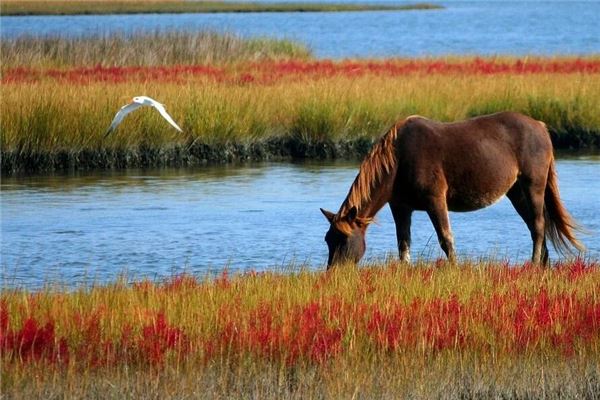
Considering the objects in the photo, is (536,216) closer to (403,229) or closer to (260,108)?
(403,229)

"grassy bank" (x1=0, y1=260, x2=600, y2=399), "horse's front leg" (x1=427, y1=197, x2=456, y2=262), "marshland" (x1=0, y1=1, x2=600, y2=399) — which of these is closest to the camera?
"grassy bank" (x1=0, y1=260, x2=600, y2=399)

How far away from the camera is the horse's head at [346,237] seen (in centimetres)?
901

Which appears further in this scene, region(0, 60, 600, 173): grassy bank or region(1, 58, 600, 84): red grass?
region(1, 58, 600, 84): red grass

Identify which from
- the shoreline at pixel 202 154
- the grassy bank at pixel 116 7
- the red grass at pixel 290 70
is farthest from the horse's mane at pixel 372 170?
the grassy bank at pixel 116 7

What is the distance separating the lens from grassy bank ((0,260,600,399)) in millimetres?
6520

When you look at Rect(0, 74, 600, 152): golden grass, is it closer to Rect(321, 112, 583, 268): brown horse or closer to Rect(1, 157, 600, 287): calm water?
Rect(1, 157, 600, 287): calm water

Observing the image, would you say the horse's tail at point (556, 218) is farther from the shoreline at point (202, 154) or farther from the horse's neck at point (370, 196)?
the shoreline at point (202, 154)

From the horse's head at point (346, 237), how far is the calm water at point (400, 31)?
28875 mm

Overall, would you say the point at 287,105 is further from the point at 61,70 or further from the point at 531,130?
the point at 531,130

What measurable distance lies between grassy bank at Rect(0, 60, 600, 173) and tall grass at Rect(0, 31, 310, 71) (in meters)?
4.77

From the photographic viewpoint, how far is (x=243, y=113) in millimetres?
18812

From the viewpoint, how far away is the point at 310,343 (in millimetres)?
7109

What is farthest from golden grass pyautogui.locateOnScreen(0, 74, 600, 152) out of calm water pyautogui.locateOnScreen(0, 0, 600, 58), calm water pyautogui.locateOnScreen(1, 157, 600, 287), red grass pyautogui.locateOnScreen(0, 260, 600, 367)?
calm water pyautogui.locateOnScreen(0, 0, 600, 58)

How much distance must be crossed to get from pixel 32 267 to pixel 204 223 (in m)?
3.01
